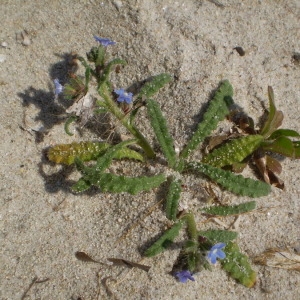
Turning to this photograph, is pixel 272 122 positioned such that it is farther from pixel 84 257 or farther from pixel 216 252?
pixel 84 257

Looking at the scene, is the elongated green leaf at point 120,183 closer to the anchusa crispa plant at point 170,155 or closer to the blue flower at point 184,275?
the anchusa crispa plant at point 170,155

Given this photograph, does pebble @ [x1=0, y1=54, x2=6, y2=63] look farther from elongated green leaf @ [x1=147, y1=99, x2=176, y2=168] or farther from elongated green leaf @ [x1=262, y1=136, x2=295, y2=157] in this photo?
elongated green leaf @ [x1=262, y1=136, x2=295, y2=157]

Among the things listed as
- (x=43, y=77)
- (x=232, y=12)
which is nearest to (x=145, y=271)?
(x=43, y=77)

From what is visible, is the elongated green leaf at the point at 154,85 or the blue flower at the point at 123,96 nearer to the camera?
the blue flower at the point at 123,96

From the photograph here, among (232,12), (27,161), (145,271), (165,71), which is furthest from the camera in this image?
(232,12)

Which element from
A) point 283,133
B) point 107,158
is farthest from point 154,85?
point 283,133

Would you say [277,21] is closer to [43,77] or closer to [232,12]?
[232,12]

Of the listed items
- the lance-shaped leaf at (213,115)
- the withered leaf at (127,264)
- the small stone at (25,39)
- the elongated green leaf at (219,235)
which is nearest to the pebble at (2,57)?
the small stone at (25,39)
